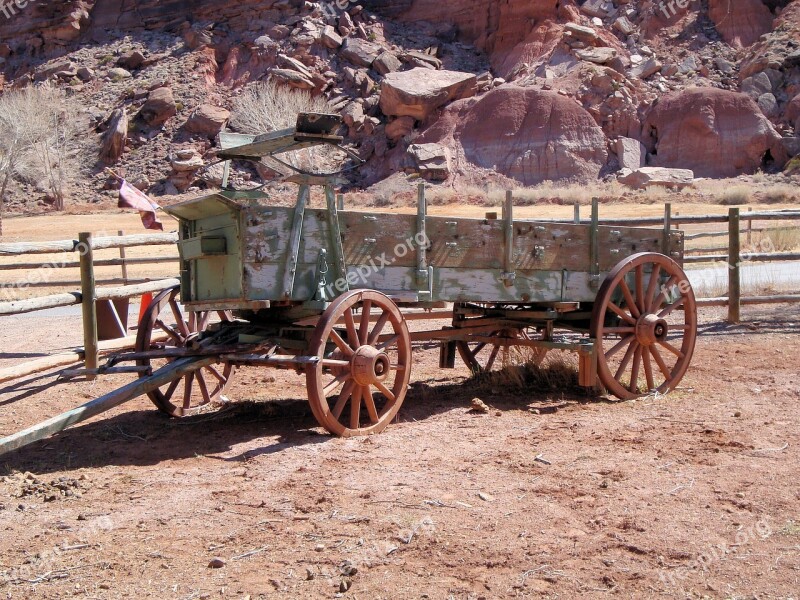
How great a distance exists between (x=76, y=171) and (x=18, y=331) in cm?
3861

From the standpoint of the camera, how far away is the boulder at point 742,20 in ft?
163

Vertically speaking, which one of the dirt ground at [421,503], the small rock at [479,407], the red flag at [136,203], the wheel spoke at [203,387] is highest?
the red flag at [136,203]

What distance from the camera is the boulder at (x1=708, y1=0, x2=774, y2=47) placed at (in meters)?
49.6

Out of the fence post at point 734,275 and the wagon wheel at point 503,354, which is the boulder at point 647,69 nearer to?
the fence post at point 734,275

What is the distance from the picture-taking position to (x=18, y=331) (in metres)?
11.1

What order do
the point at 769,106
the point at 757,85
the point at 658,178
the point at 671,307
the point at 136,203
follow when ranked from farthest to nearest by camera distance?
the point at 757,85
the point at 769,106
the point at 658,178
the point at 136,203
the point at 671,307

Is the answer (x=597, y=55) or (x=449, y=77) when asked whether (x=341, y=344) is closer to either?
(x=449, y=77)

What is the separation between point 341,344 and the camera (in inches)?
212

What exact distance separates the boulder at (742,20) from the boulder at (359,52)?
20016 mm

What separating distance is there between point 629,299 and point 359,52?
1819 inches

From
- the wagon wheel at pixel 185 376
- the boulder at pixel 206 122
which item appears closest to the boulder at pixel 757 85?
the boulder at pixel 206 122

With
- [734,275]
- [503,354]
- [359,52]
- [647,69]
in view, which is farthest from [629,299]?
[359,52]

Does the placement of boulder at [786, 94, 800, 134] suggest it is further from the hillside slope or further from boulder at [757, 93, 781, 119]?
boulder at [757, 93, 781, 119]

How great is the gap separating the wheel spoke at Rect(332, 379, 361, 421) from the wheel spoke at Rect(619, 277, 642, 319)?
2406 millimetres
